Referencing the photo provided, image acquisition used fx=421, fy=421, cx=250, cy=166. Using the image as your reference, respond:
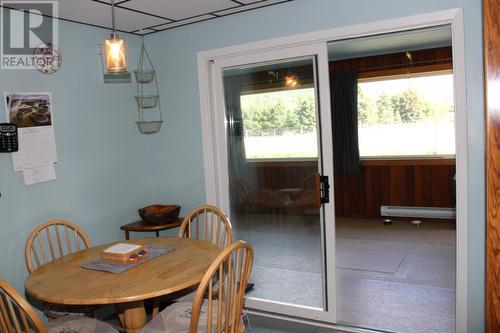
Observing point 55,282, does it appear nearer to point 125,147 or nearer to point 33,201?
point 33,201

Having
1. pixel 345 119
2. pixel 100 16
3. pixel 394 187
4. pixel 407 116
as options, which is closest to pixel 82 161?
pixel 100 16

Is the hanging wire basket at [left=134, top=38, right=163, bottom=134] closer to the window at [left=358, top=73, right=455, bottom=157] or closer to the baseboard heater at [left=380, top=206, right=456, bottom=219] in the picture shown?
the window at [left=358, top=73, right=455, bottom=157]

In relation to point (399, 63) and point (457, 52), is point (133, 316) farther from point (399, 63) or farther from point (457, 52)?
point (399, 63)

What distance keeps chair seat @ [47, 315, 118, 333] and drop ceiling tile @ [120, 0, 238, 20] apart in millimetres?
1958

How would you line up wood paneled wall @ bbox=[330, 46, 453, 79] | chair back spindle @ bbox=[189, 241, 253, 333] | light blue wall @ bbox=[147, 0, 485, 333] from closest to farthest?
chair back spindle @ bbox=[189, 241, 253, 333] → light blue wall @ bbox=[147, 0, 485, 333] → wood paneled wall @ bbox=[330, 46, 453, 79]

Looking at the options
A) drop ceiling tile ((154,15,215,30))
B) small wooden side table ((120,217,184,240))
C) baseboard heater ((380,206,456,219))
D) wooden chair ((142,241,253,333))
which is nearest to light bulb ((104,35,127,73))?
wooden chair ((142,241,253,333))

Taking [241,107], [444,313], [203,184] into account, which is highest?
[241,107]

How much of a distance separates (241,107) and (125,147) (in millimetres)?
1064

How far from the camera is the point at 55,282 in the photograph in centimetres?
211

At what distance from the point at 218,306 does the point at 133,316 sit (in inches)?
28.0

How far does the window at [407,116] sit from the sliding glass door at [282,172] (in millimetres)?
3487

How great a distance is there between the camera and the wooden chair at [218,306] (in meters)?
1.85

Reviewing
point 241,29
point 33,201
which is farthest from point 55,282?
point 241,29

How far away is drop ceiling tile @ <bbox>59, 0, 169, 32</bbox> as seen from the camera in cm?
275
